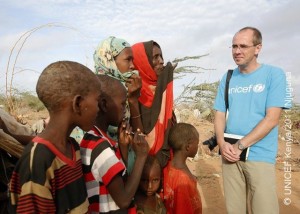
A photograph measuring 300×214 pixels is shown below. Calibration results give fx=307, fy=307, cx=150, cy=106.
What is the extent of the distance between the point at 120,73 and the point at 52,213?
132cm

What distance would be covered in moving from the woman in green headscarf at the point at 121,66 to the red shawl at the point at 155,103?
264 mm

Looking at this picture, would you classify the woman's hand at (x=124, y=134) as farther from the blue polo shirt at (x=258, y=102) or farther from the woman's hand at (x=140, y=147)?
the blue polo shirt at (x=258, y=102)

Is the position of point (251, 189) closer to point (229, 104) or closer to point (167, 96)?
point (229, 104)

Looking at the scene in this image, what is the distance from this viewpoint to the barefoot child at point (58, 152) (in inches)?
48.3

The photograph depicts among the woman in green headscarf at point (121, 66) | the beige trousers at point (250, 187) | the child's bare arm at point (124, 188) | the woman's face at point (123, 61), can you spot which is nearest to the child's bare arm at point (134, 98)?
the woman in green headscarf at point (121, 66)

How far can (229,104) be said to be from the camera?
10.4ft

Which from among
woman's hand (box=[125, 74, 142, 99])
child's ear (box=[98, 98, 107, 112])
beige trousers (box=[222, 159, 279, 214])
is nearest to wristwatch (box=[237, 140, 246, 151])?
beige trousers (box=[222, 159, 279, 214])

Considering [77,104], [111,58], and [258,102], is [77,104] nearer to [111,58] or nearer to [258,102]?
[111,58]

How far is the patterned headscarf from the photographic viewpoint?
7.78ft

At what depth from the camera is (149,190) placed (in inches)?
97.6

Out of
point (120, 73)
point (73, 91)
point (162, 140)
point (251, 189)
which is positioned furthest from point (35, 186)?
point (251, 189)

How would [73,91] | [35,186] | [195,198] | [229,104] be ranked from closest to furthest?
[35,186]
[73,91]
[195,198]
[229,104]

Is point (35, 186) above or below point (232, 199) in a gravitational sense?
above

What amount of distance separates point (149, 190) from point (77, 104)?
52.0 inches
